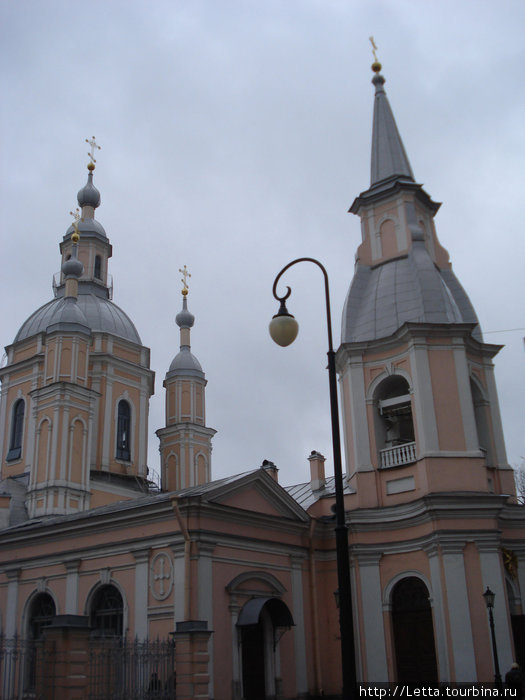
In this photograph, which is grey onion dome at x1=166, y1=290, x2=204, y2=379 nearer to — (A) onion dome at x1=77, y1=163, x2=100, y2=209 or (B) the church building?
(A) onion dome at x1=77, y1=163, x2=100, y2=209

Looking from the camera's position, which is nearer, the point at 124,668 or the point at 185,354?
the point at 124,668

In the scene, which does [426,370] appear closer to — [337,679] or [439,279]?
[439,279]

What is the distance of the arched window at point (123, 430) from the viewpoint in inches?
1303

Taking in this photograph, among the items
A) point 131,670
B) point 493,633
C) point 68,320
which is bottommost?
point 131,670

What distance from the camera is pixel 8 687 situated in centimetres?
1916

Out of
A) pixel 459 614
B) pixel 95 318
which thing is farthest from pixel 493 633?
pixel 95 318

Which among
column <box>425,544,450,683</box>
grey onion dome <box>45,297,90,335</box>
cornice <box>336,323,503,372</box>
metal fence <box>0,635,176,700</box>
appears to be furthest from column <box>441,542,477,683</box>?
grey onion dome <box>45,297,90,335</box>

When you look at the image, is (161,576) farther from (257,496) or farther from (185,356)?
(185,356)

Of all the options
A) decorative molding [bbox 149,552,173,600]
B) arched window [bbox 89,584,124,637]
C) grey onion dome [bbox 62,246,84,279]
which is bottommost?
arched window [bbox 89,584,124,637]

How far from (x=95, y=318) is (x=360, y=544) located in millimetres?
18892

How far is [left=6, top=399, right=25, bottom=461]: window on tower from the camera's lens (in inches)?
1236

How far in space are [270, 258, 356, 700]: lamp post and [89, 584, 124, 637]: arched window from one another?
10.4 m

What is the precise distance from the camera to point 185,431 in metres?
36.9

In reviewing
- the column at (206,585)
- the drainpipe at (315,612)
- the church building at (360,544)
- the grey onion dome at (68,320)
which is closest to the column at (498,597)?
the church building at (360,544)
